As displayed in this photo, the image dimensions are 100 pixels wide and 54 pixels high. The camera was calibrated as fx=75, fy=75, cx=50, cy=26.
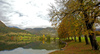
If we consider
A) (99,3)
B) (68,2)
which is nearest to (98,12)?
(99,3)

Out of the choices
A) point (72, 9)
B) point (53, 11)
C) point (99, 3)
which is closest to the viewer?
point (99, 3)

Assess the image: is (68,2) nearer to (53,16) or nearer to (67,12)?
(67,12)

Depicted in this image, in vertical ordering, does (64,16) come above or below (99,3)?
below

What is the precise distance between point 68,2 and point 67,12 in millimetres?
2188

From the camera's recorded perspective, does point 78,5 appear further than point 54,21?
No

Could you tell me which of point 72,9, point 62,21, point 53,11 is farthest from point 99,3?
point 53,11

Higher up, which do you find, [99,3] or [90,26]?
[99,3]

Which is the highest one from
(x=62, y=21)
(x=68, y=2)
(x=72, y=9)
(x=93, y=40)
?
(x=68, y=2)

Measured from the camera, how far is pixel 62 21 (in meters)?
15.6

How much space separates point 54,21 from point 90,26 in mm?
8023

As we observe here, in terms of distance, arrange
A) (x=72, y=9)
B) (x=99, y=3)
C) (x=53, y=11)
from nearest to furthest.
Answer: (x=99, y=3), (x=72, y=9), (x=53, y=11)

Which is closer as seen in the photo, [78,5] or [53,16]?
[78,5]

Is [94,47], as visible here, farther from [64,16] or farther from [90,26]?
[64,16]

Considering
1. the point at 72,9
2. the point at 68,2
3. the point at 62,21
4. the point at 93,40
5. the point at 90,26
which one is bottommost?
the point at 93,40
